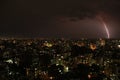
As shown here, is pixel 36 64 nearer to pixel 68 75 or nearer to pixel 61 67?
pixel 61 67

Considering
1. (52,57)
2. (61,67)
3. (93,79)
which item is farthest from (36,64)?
(93,79)

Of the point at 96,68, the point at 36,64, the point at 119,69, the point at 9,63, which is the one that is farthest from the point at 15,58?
the point at 119,69

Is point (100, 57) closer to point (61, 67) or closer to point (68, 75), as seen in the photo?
point (61, 67)

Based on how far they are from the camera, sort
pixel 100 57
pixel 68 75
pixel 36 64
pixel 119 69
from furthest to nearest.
Answer: pixel 100 57
pixel 36 64
pixel 119 69
pixel 68 75

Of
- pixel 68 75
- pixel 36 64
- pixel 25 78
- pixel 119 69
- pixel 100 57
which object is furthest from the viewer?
pixel 100 57

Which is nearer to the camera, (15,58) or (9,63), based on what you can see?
(9,63)

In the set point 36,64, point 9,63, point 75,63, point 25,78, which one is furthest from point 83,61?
point 25,78

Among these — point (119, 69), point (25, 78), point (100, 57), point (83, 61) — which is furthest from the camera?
point (100, 57)

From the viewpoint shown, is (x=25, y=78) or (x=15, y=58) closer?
(x=25, y=78)

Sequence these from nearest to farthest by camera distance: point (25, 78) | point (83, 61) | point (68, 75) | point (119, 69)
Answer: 1. point (25, 78)
2. point (68, 75)
3. point (119, 69)
4. point (83, 61)
